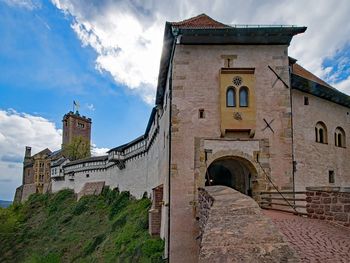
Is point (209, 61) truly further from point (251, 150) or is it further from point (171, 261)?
point (171, 261)

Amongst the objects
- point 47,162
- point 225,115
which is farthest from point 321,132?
point 47,162

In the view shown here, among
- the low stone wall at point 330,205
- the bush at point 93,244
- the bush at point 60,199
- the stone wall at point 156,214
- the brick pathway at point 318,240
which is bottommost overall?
the bush at point 93,244

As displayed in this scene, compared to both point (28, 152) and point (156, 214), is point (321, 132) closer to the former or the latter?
point (156, 214)

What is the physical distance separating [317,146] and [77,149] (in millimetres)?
49723

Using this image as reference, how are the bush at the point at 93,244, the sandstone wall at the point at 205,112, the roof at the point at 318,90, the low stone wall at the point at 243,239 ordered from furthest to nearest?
1. the bush at the point at 93,244
2. the roof at the point at 318,90
3. the sandstone wall at the point at 205,112
4. the low stone wall at the point at 243,239

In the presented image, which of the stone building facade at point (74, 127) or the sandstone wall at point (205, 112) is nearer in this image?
the sandstone wall at point (205, 112)

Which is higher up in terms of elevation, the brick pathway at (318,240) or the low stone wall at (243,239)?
the low stone wall at (243,239)

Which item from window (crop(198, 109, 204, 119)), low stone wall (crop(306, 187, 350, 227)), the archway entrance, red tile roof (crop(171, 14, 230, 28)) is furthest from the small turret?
low stone wall (crop(306, 187, 350, 227))

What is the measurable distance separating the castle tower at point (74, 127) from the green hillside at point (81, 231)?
19.2 m

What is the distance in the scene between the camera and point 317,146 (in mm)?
13852

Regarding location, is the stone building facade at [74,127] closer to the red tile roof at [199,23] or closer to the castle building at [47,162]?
the castle building at [47,162]

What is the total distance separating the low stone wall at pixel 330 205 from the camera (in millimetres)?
7285

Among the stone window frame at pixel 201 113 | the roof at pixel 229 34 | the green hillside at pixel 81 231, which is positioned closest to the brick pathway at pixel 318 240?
the stone window frame at pixel 201 113

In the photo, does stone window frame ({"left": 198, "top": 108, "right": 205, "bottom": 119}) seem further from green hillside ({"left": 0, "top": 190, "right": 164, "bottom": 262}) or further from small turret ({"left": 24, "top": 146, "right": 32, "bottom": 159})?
small turret ({"left": 24, "top": 146, "right": 32, "bottom": 159})
